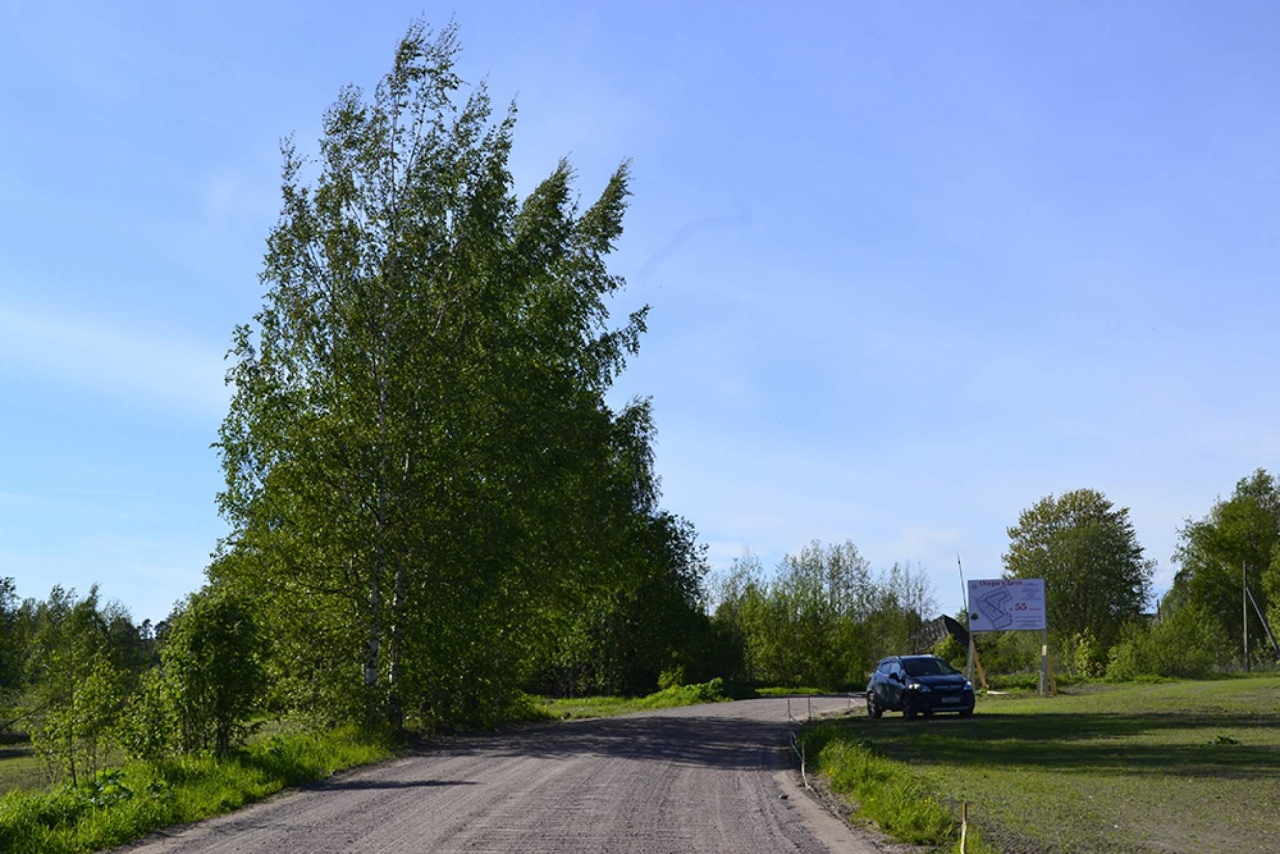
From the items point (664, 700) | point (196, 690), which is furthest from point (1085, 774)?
point (664, 700)

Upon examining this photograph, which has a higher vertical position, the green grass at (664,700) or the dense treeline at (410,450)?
the dense treeline at (410,450)

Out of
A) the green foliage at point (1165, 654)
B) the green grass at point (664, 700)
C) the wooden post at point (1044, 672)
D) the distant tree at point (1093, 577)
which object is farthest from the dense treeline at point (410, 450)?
the distant tree at point (1093, 577)

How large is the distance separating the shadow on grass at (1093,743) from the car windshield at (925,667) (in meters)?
1.51

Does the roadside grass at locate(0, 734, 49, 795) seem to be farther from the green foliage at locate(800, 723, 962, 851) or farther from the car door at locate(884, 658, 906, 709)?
the car door at locate(884, 658, 906, 709)

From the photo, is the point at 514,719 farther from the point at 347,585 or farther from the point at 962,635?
the point at 962,635

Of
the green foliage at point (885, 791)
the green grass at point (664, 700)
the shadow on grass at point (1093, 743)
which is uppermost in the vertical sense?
the green foliage at point (885, 791)

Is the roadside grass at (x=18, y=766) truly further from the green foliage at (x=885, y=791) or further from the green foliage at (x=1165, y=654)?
the green foliage at (x=1165, y=654)

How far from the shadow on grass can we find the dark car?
2.03 ft

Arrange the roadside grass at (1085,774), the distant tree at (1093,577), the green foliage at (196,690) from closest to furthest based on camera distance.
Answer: the roadside grass at (1085,774)
the green foliage at (196,690)
the distant tree at (1093,577)

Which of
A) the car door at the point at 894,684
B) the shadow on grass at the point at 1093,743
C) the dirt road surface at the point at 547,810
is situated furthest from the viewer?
the car door at the point at 894,684

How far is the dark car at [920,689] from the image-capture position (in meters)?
30.5

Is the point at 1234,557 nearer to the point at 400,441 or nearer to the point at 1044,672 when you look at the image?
the point at 1044,672

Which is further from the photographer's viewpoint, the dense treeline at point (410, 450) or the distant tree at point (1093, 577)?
the distant tree at point (1093, 577)

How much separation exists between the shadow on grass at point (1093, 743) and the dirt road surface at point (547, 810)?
3.16 metres
